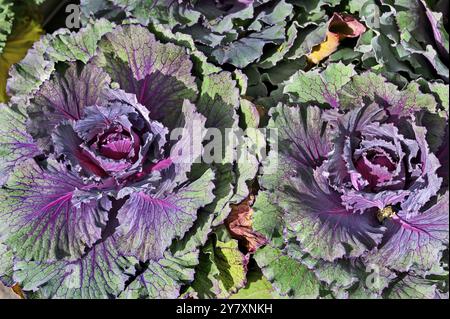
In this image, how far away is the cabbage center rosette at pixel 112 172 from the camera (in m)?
1.34

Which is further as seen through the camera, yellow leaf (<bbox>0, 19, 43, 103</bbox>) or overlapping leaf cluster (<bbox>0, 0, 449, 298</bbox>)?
yellow leaf (<bbox>0, 19, 43, 103</bbox>)

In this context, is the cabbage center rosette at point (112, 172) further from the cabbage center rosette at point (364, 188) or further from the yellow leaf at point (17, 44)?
the yellow leaf at point (17, 44)

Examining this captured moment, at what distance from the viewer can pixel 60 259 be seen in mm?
1349

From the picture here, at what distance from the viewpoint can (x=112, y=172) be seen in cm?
136

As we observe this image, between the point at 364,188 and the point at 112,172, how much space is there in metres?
0.61

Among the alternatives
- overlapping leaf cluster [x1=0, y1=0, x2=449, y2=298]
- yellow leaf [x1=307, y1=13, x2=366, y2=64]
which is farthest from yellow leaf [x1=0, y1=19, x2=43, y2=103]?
yellow leaf [x1=307, y1=13, x2=366, y2=64]

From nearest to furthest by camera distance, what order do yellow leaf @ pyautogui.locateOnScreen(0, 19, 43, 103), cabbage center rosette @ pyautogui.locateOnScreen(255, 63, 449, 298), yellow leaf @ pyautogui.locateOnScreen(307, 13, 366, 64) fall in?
cabbage center rosette @ pyautogui.locateOnScreen(255, 63, 449, 298) < yellow leaf @ pyautogui.locateOnScreen(307, 13, 366, 64) < yellow leaf @ pyautogui.locateOnScreen(0, 19, 43, 103)

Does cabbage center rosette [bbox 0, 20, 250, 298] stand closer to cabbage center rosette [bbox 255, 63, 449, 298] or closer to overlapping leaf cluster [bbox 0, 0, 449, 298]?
overlapping leaf cluster [bbox 0, 0, 449, 298]

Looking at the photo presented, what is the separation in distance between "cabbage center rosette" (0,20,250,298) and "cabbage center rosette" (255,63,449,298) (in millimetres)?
186

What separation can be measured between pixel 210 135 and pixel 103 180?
0.93 feet

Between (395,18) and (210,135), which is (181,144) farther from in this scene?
(395,18)

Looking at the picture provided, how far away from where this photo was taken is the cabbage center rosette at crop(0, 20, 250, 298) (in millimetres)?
1338

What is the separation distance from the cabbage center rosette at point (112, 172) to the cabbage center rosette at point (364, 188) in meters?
0.19
